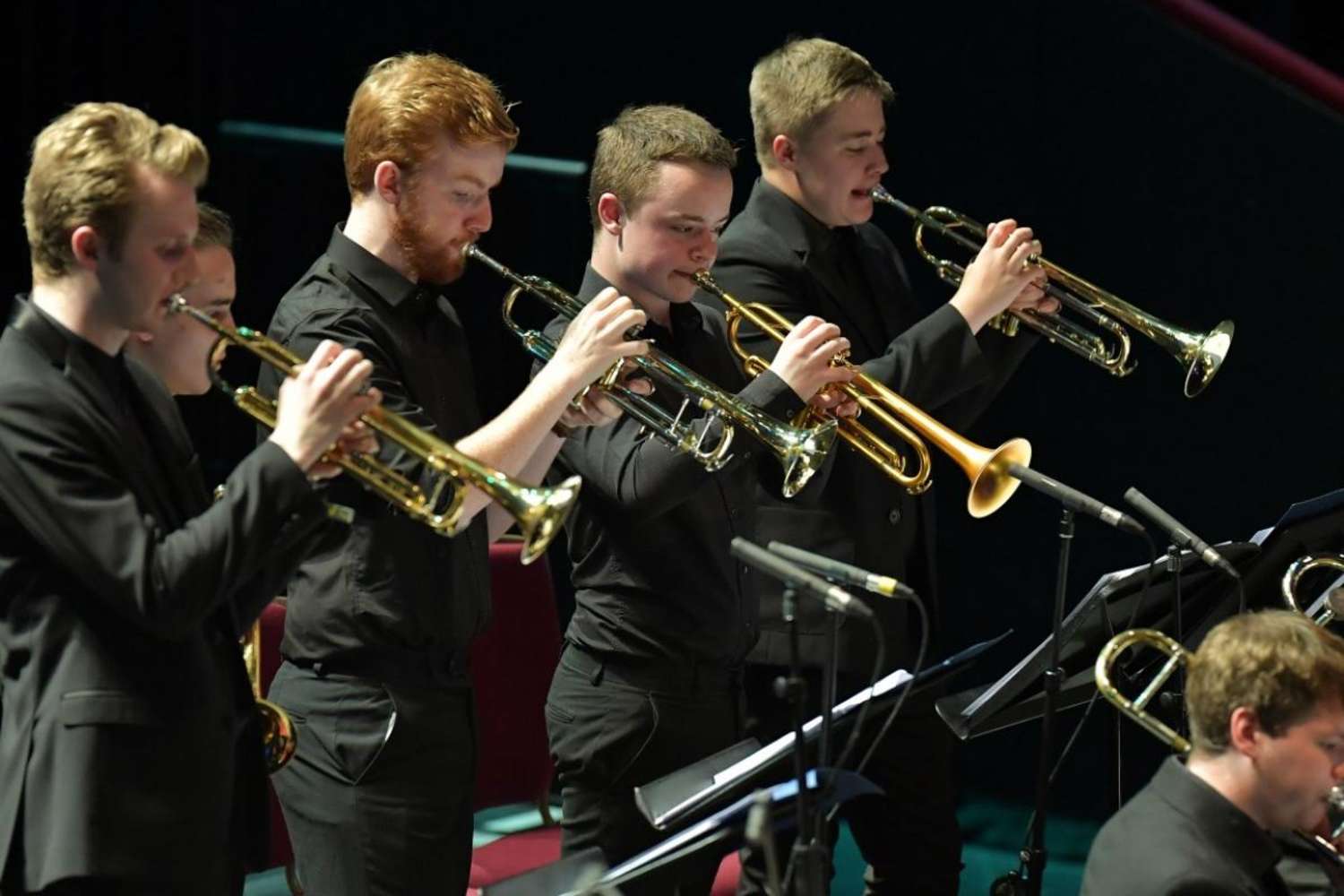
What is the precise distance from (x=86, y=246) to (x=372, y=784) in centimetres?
100

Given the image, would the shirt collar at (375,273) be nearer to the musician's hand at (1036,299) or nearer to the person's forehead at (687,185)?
the person's forehead at (687,185)

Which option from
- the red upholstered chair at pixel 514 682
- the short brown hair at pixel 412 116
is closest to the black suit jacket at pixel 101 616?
the short brown hair at pixel 412 116

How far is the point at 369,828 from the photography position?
3139mm

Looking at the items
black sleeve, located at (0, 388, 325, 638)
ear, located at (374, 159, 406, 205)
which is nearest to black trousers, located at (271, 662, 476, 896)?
black sleeve, located at (0, 388, 325, 638)

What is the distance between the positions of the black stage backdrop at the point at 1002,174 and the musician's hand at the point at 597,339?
2582 millimetres

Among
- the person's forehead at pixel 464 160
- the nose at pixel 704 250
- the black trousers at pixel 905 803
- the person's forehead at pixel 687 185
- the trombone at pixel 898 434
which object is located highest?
the person's forehead at pixel 687 185

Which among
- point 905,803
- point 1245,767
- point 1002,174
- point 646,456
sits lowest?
point 905,803

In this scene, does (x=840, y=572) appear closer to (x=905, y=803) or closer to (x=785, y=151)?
(x=905, y=803)

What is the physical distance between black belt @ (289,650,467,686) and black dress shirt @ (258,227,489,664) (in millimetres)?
11

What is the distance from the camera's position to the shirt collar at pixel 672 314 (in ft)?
Result: 12.3

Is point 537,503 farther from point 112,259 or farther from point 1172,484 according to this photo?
point 1172,484

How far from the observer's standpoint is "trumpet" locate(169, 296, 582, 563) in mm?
2820

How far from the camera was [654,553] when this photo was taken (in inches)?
142

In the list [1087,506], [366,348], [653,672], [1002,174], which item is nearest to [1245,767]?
[1087,506]
